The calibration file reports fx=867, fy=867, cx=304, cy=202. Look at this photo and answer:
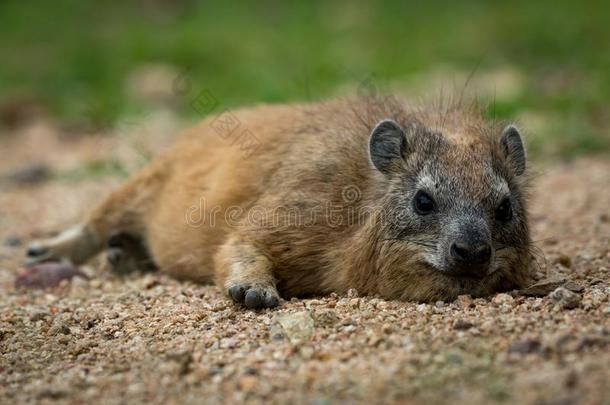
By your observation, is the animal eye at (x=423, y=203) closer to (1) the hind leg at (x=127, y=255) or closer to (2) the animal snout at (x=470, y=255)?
(2) the animal snout at (x=470, y=255)

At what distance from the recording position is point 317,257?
6.09 m

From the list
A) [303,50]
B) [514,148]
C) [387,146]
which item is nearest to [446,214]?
[387,146]

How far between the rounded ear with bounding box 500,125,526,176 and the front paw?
1.92 meters

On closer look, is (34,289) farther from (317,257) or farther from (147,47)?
(147,47)

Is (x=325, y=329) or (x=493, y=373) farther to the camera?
(x=325, y=329)

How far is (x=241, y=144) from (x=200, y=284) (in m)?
1.19

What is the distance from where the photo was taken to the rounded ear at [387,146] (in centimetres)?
593

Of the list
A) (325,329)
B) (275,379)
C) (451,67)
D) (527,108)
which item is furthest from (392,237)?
(451,67)

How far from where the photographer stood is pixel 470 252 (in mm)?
5168

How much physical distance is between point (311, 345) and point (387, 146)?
1.79m

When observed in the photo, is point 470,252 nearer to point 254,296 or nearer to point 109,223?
point 254,296

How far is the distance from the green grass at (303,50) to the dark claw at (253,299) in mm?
5641

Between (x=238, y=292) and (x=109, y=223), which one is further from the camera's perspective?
(x=109, y=223)

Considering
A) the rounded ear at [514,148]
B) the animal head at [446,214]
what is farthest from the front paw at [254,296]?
the rounded ear at [514,148]
